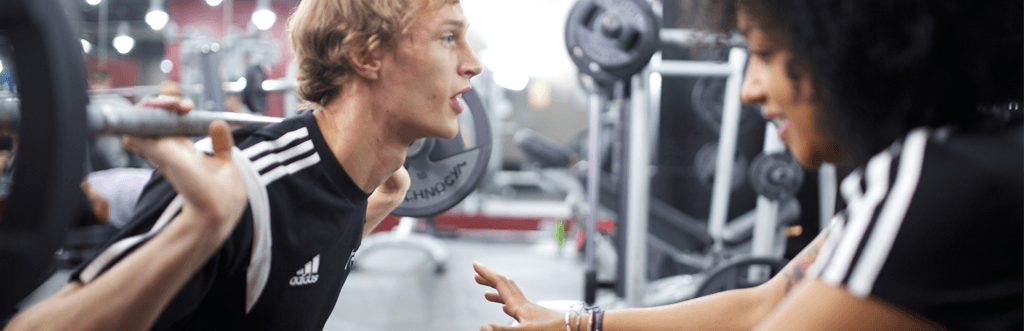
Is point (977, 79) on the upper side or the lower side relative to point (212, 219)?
upper

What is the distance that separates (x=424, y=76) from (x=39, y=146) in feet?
2.30

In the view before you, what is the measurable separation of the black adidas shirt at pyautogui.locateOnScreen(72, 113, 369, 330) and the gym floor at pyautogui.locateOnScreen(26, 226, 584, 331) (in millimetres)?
2424

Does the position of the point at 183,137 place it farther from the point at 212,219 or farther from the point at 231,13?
the point at 231,13

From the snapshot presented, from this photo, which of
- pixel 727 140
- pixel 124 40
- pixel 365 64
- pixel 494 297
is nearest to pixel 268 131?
pixel 365 64

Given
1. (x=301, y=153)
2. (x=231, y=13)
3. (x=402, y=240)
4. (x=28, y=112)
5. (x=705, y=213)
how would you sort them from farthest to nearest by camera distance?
(x=231, y=13) → (x=402, y=240) → (x=705, y=213) → (x=301, y=153) → (x=28, y=112)

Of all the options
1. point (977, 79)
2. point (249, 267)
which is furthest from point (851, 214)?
point (249, 267)

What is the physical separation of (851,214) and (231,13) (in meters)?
9.25

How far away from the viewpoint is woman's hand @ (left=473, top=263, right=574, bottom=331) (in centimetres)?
104

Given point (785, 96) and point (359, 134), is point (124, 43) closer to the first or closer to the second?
point (359, 134)

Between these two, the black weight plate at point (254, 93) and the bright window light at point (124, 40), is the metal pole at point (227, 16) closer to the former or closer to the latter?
the bright window light at point (124, 40)

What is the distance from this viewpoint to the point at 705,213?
4.26 m

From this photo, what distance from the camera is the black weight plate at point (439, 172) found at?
55.1 inches

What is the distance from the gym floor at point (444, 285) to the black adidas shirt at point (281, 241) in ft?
7.95

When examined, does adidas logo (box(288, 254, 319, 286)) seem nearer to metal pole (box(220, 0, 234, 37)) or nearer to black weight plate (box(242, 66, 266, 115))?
black weight plate (box(242, 66, 266, 115))
